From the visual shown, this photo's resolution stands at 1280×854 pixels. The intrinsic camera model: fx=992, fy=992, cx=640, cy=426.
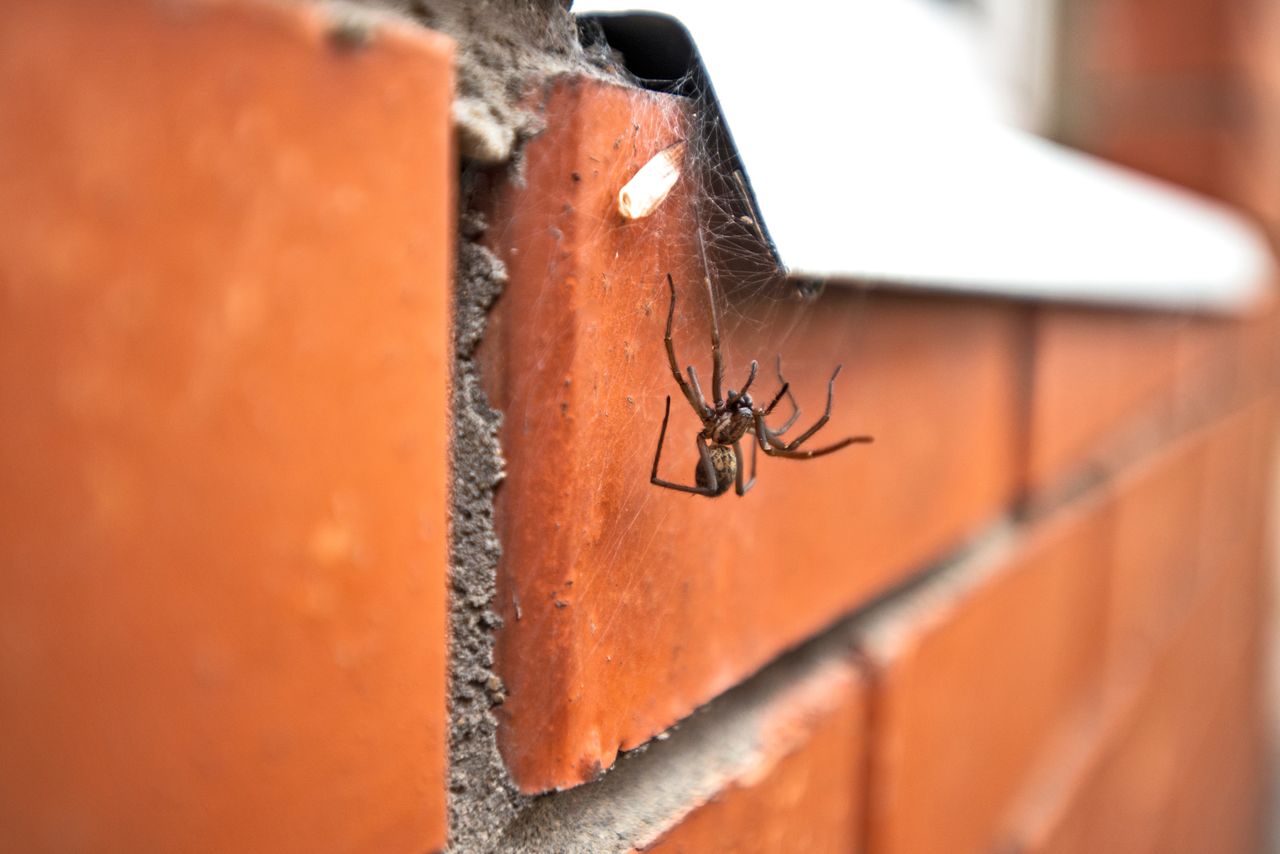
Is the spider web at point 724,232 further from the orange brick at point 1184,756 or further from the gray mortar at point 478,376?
the orange brick at point 1184,756

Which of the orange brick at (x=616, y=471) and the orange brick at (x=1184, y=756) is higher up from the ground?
the orange brick at (x=616, y=471)

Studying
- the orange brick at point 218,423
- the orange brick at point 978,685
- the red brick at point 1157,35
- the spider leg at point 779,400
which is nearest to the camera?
the orange brick at point 218,423

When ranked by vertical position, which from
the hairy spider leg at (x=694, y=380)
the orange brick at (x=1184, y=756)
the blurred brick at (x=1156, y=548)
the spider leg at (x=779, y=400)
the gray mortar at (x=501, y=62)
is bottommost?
the orange brick at (x=1184, y=756)

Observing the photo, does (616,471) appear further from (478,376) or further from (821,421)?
(821,421)

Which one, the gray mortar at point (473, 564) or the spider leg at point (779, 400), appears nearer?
the gray mortar at point (473, 564)

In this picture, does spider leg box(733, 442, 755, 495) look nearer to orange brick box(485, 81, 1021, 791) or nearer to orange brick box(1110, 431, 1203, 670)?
orange brick box(485, 81, 1021, 791)

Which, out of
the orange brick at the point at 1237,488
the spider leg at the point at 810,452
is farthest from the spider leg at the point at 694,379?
the orange brick at the point at 1237,488

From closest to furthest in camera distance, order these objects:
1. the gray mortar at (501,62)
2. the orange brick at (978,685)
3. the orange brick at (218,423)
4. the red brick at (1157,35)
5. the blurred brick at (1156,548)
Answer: the orange brick at (218,423) → the gray mortar at (501,62) → the orange brick at (978,685) → the blurred brick at (1156,548) → the red brick at (1157,35)
